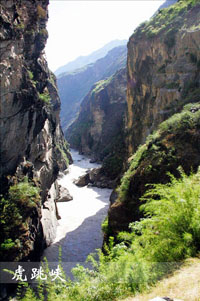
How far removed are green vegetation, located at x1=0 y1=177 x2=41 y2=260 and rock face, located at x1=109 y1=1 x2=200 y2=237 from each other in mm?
6335

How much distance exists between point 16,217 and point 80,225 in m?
9.93

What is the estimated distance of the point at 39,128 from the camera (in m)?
20.3

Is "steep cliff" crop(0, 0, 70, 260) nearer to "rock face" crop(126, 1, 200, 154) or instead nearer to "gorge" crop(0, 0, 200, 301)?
"gorge" crop(0, 0, 200, 301)

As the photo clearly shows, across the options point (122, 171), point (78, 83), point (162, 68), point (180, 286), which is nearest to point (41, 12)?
point (162, 68)

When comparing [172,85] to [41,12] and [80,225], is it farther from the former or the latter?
[80,225]

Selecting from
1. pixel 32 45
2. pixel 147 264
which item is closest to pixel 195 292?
pixel 147 264

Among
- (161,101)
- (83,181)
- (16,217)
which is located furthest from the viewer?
(83,181)

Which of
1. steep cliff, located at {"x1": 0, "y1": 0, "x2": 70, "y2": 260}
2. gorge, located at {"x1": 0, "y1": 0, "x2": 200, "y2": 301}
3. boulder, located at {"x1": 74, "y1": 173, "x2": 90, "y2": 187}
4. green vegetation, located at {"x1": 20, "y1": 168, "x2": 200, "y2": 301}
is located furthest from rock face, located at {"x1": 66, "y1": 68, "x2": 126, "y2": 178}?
green vegetation, located at {"x1": 20, "y1": 168, "x2": 200, "y2": 301}

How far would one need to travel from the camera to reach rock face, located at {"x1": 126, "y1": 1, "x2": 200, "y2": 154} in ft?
62.6

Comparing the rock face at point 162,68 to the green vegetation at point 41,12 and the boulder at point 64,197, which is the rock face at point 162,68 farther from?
the green vegetation at point 41,12

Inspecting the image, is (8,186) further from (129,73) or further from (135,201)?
(129,73)

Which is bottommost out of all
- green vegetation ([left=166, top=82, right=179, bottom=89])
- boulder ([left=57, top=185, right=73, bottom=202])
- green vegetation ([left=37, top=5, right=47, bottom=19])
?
boulder ([left=57, top=185, right=73, bottom=202])

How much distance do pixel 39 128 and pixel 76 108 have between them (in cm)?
12903

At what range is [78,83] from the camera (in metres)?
159
